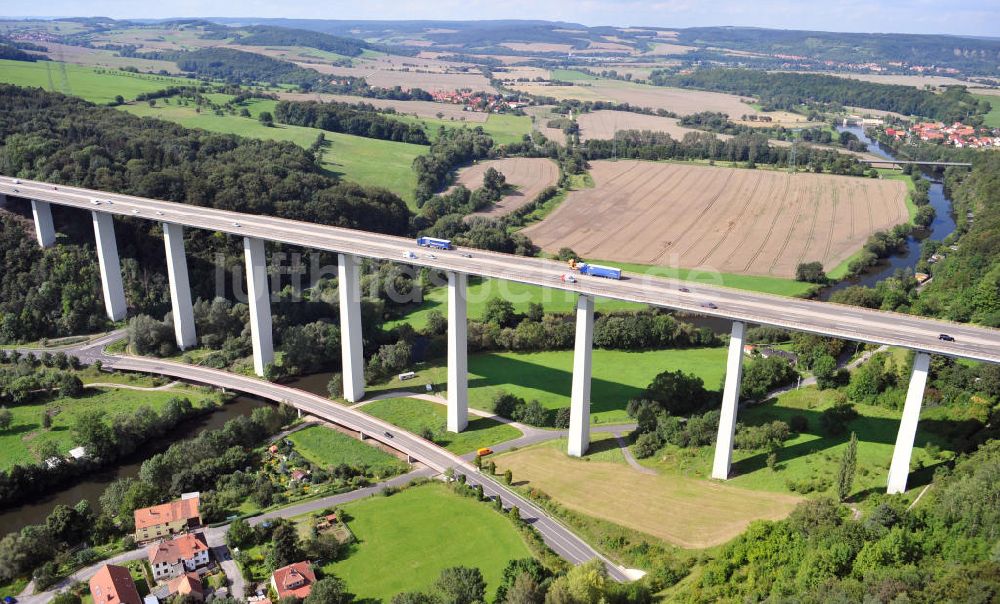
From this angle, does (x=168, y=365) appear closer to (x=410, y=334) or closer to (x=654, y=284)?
(x=410, y=334)

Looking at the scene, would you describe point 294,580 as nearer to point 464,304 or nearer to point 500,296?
point 464,304

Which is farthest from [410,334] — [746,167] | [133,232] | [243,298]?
[746,167]

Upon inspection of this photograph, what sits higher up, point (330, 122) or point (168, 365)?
point (330, 122)

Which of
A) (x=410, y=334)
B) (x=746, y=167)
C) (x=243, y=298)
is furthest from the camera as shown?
→ (x=746, y=167)

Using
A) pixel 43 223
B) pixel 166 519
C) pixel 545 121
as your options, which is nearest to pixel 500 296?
pixel 166 519

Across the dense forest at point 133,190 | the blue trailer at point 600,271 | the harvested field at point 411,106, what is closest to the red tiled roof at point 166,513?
the blue trailer at point 600,271

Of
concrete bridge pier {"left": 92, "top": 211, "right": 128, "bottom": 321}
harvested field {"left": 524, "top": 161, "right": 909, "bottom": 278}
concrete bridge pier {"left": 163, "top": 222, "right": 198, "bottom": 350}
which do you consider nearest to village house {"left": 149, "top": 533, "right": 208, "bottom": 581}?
concrete bridge pier {"left": 163, "top": 222, "right": 198, "bottom": 350}
